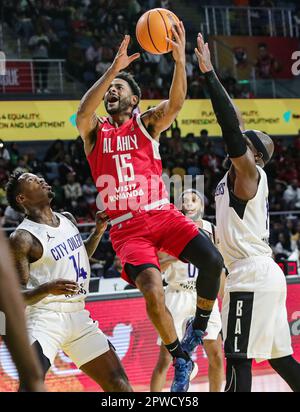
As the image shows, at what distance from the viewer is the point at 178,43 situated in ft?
17.4

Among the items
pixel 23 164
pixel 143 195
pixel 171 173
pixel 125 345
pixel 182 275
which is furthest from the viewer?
pixel 171 173

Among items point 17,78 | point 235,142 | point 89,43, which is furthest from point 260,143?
point 89,43

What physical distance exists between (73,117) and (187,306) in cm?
888

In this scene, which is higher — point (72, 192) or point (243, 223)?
point (243, 223)

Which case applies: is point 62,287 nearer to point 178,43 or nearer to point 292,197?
point 178,43

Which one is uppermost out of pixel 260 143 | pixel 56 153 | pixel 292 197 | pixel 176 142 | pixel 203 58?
pixel 203 58

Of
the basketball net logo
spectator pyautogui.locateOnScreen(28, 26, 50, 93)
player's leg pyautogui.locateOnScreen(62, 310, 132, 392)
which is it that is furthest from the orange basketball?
spectator pyautogui.locateOnScreen(28, 26, 50, 93)

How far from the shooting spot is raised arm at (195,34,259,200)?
4.64 meters

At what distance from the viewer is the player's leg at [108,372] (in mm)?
4848

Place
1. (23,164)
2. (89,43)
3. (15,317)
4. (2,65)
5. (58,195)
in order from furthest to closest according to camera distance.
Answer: (89,43) → (2,65) → (23,164) → (58,195) → (15,317)

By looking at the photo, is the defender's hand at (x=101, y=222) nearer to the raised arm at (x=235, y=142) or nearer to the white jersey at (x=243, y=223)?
the white jersey at (x=243, y=223)
